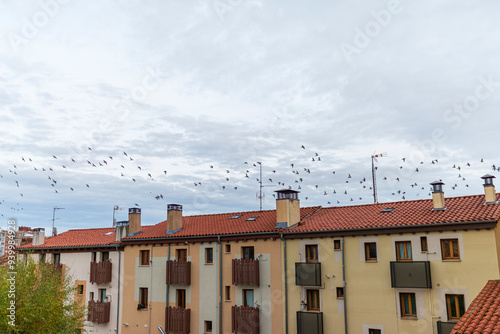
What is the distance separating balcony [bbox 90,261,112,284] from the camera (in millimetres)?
38531

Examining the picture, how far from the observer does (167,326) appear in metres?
34.1

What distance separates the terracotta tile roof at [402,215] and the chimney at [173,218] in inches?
457

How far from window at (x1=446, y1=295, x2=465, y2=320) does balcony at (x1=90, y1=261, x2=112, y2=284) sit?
90.5 feet

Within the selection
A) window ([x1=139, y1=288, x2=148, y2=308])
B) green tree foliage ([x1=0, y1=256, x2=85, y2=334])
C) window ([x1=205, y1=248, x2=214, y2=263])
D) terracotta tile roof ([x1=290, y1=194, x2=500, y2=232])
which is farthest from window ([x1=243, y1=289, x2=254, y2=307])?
green tree foliage ([x1=0, y1=256, x2=85, y2=334])

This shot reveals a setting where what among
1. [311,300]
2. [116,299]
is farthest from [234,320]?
[116,299]

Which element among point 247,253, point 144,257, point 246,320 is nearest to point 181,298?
point 144,257

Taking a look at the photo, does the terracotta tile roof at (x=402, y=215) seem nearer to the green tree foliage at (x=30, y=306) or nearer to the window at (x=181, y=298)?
the window at (x=181, y=298)

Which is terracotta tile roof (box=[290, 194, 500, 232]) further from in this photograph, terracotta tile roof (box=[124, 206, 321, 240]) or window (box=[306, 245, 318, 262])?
terracotta tile roof (box=[124, 206, 321, 240])

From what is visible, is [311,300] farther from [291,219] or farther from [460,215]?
[460,215]

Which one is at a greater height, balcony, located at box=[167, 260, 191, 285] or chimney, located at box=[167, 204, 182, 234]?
chimney, located at box=[167, 204, 182, 234]

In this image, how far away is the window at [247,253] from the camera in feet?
107

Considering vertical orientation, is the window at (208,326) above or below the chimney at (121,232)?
below

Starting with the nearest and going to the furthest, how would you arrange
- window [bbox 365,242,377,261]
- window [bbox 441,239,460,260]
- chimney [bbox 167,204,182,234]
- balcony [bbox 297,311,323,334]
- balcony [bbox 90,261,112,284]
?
→ window [bbox 441,239,460,260]
window [bbox 365,242,377,261]
balcony [bbox 297,311,323,334]
chimney [bbox 167,204,182,234]
balcony [bbox 90,261,112,284]

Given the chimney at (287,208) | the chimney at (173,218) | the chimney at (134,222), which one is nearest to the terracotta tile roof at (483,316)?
the chimney at (287,208)
